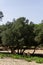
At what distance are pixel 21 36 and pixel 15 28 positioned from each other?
2.03 meters

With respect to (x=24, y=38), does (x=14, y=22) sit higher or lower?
higher

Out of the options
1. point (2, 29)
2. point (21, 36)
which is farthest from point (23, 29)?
point (2, 29)

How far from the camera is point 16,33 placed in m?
44.3

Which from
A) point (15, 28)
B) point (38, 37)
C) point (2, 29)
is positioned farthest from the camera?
point (2, 29)

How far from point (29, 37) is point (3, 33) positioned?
4986mm

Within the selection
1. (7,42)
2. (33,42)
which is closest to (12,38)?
(7,42)

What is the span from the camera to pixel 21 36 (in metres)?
44.0

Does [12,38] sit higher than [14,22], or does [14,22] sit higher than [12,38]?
[14,22]

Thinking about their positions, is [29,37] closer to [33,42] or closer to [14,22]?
[33,42]

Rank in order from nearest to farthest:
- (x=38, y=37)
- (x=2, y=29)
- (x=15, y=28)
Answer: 1. (x=38, y=37)
2. (x=15, y=28)
3. (x=2, y=29)

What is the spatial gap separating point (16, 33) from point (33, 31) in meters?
3.36

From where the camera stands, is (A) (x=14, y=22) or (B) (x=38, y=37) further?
(A) (x=14, y=22)

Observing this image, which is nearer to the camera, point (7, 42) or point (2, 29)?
point (7, 42)

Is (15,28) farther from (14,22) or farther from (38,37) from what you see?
(38,37)
